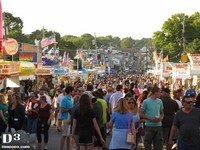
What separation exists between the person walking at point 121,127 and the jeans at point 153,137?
250 cm

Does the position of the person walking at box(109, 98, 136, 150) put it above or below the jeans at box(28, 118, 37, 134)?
above

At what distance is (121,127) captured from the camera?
1041 cm

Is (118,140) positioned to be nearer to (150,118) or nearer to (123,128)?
(123,128)

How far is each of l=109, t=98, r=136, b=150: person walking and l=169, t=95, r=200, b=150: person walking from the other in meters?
1.09

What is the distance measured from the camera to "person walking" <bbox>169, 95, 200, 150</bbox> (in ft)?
31.1

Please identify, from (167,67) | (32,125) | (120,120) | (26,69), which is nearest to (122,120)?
(120,120)

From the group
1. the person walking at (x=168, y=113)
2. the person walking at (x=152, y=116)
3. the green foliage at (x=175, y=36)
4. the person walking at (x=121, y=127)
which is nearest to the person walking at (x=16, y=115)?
the person walking at (x=152, y=116)

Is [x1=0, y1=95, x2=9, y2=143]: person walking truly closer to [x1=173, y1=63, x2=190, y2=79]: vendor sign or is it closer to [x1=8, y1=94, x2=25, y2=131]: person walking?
[x1=8, y1=94, x2=25, y2=131]: person walking

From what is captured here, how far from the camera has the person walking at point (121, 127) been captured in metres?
10.3

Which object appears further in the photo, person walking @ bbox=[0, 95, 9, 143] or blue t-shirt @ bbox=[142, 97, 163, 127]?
person walking @ bbox=[0, 95, 9, 143]

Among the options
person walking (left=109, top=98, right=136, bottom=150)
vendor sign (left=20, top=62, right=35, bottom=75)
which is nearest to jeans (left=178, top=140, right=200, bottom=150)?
person walking (left=109, top=98, right=136, bottom=150)

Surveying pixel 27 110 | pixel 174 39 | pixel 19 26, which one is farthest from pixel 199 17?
pixel 27 110

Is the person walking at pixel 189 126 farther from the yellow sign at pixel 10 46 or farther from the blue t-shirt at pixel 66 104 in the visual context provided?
the yellow sign at pixel 10 46

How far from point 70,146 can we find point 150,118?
123 inches
